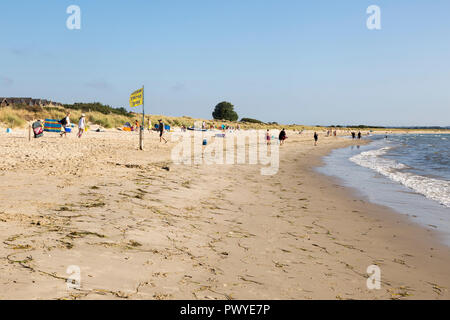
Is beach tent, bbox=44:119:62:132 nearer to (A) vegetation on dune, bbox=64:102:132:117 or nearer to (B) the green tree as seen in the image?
(A) vegetation on dune, bbox=64:102:132:117

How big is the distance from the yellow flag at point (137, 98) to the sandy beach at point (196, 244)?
9440 millimetres

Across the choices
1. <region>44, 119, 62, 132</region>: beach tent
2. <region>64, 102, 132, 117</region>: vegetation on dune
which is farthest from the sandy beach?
<region>64, 102, 132, 117</region>: vegetation on dune

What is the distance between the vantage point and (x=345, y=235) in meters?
5.80

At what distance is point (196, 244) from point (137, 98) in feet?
48.5

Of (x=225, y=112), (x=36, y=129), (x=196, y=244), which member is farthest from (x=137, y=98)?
(x=225, y=112)

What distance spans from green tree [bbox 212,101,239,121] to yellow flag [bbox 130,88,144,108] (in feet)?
305

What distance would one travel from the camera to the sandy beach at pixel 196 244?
326 cm

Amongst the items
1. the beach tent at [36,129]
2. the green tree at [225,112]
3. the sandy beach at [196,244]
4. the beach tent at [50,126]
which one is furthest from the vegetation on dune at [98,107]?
the green tree at [225,112]

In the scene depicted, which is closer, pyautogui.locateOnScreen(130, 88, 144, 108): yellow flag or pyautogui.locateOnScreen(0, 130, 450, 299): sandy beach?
pyautogui.locateOnScreen(0, 130, 450, 299): sandy beach

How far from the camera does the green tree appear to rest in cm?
11075

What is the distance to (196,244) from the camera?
4613mm

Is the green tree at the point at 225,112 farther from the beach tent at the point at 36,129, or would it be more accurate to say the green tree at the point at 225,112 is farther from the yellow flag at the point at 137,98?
the yellow flag at the point at 137,98
